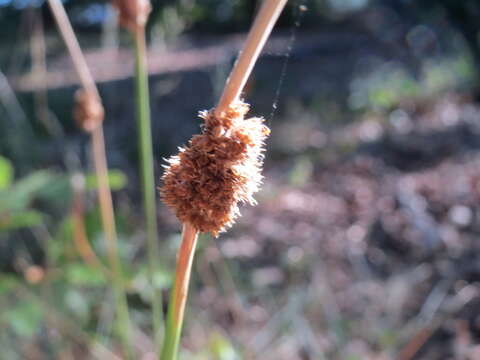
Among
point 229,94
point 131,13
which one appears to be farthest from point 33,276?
point 229,94

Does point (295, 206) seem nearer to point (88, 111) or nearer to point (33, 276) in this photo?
point (33, 276)

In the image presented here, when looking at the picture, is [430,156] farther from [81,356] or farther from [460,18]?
[81,356]

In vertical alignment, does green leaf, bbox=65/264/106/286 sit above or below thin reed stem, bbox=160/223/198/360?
above

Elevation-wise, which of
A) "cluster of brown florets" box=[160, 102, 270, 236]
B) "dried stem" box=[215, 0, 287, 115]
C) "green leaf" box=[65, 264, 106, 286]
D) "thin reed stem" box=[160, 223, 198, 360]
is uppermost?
"green leaf" box=[65, 264, 106, 286]

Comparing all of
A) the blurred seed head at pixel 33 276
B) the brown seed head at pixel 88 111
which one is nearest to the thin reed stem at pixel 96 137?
the brown seed head at pixel 88 111

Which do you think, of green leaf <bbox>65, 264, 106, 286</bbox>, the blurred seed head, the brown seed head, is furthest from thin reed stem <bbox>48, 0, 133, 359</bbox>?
the blurred seed head

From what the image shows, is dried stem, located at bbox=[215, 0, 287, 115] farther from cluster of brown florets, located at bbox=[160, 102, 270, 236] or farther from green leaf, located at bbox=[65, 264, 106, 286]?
green leaf, located at bbox=[65, 264, 106, 286]
